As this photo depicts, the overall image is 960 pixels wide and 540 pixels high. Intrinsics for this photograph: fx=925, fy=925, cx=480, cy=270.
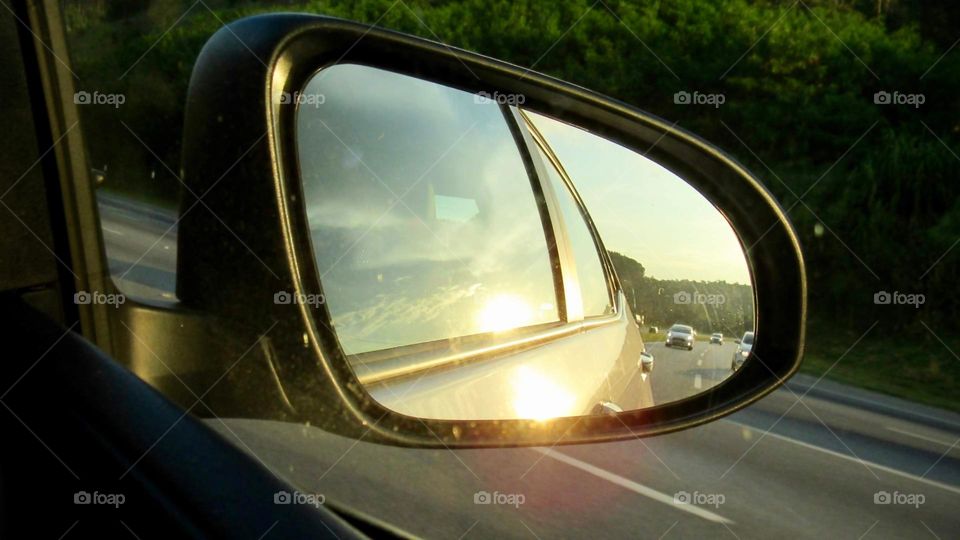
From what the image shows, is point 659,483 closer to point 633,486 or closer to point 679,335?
point 633,486

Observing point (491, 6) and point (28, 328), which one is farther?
point (491, 6)

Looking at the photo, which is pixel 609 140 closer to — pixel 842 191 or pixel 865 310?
pixel 865 310

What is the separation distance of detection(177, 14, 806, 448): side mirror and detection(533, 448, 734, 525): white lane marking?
358 centimetres

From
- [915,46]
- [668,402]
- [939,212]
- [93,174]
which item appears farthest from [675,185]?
[915,46]

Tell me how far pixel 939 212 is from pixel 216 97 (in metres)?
21.6

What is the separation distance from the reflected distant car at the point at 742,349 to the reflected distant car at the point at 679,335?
0.72ft

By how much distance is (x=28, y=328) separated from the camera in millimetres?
1167

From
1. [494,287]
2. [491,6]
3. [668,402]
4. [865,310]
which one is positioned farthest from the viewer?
[491,6]

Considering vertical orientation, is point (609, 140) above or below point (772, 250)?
above

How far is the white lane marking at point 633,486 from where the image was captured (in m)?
6.05

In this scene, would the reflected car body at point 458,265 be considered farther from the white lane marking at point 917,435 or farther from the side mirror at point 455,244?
the white lane marking at point 917,435

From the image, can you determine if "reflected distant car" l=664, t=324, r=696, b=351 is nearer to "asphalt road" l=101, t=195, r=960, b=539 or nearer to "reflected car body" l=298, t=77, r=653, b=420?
"asphalt road" l=101, t=195, r=960, b=539

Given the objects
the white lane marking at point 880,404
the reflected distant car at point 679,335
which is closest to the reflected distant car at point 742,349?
the reflected distant car at point 679,335

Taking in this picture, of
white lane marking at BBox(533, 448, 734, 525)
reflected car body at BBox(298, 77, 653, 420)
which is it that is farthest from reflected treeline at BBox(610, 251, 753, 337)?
white lane marking at BBox(533, 448, 734, 525)
